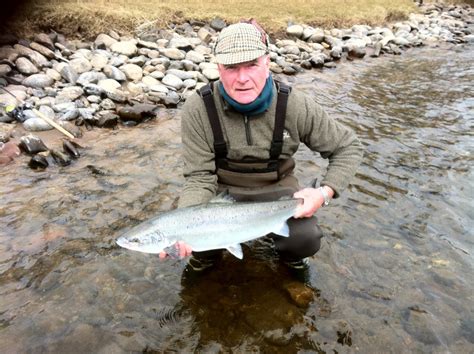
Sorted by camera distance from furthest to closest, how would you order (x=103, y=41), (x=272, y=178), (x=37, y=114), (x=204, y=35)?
(x=204, y=35)
(x=103, y=41)
(x=37, y=114)
(x=272, y=178)

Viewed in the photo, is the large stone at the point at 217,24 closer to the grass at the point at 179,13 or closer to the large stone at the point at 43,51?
the grass at the point at 179,13

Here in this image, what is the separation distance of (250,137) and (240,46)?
2.92ft

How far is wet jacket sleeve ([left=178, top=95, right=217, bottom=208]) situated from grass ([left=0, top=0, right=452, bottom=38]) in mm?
10042

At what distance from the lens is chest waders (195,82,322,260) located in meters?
3.93

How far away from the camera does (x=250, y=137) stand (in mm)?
3979

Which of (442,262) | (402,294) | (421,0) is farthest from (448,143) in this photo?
(421,0)

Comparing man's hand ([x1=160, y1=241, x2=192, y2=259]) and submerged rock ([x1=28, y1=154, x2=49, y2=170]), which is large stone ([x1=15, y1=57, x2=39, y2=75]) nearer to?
submerged rock ([x1=28, y1=154, x2=49, y2=170])

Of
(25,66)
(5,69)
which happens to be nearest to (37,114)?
(5,69)

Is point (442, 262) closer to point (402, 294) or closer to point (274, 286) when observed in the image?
point (402, 294)

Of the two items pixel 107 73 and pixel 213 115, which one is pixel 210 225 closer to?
pixel 213 115

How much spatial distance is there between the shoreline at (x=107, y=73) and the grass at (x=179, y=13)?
0.52 meters

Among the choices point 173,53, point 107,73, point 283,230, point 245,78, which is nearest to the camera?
point 245,78

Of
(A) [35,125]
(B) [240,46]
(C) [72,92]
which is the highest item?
(B) [240,46]

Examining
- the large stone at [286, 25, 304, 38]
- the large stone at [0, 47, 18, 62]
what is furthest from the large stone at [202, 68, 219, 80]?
the large stone at [286, 25, 304, 38]
